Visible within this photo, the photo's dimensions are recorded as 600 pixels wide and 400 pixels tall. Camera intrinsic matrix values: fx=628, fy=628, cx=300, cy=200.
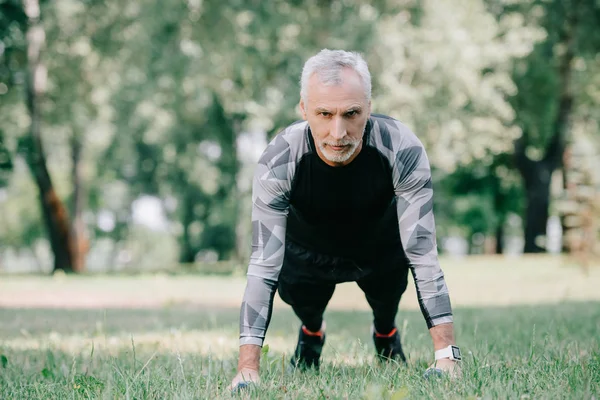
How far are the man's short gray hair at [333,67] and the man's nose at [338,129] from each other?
0.19m

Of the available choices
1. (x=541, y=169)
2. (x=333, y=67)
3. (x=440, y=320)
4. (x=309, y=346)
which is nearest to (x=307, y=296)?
(x=309, y=346)

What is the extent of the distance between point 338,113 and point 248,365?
1359 mm

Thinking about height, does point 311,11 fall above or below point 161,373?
above

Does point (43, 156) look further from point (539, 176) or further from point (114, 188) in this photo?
point (114, 188)

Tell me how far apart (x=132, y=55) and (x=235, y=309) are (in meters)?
11.0

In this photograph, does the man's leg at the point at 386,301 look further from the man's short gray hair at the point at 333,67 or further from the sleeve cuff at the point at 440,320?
the man's short gray hair at the point at 333,67

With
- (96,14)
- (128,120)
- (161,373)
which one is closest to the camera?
(161,373)

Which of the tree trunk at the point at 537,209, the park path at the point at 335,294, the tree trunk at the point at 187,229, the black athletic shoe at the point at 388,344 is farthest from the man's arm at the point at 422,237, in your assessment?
the tree trunk at the point at 187,229

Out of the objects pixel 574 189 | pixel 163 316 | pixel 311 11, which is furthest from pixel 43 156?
pixel 574 189

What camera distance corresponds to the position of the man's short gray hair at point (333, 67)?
3172mm

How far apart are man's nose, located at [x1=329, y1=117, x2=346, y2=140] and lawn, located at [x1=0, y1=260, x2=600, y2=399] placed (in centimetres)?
112

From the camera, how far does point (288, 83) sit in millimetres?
17969

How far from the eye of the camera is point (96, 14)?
63.4 ft

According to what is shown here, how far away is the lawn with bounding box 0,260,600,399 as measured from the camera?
2.94 m
